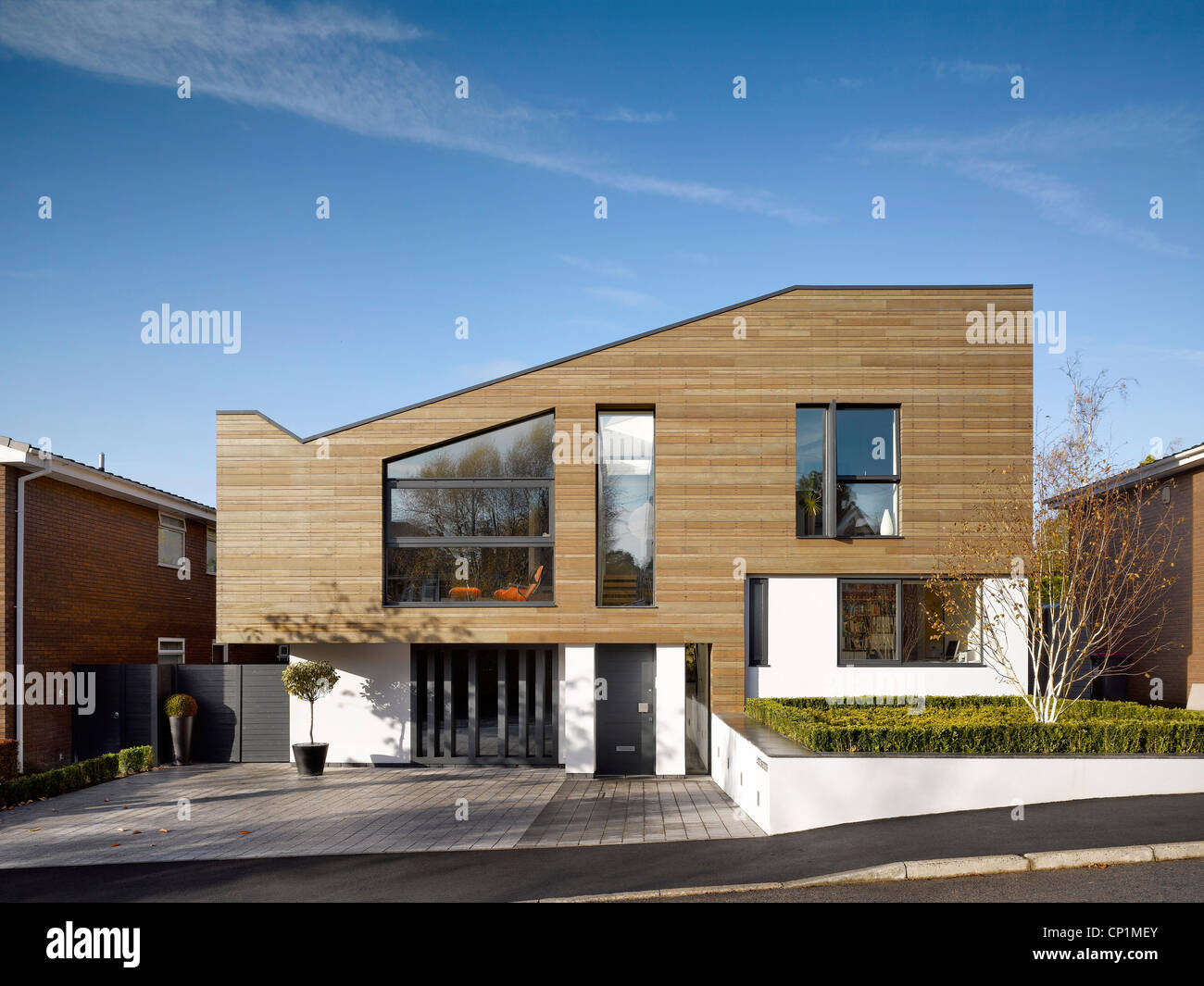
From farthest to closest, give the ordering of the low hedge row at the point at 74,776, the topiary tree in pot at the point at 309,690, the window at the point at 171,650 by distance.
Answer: the window at the point at 171,650
the topiary tree in pot at the point at 309,690
the low hedge row at the point at 74,776

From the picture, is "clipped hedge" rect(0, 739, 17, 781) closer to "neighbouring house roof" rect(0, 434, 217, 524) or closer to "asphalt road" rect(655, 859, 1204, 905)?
"neighbouring house roof" rect(0, 434, 217, 524)

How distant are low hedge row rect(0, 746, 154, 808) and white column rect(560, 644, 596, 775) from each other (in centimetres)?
726

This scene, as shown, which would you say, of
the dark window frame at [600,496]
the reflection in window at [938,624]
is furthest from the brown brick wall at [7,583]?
the reflection in window at [938,624]

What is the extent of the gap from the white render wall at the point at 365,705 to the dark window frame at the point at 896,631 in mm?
7515

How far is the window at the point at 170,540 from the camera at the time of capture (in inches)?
760

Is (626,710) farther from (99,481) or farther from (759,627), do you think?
(99,481)

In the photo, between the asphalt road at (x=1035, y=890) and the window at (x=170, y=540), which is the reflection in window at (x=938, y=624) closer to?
the asphalt road at (x=1035, y=890)

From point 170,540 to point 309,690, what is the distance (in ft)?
23.1

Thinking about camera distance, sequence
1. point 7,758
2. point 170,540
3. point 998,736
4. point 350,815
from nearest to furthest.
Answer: point 998,736 < point 350,815 < point 7,758 < point 170,540

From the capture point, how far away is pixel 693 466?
14.8 m

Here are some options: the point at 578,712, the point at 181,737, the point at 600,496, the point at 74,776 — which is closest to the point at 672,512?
the point at 600,496

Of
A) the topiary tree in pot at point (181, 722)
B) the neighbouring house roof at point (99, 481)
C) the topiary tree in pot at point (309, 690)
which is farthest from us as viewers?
the topiary tree in pot at point (181, 722)
